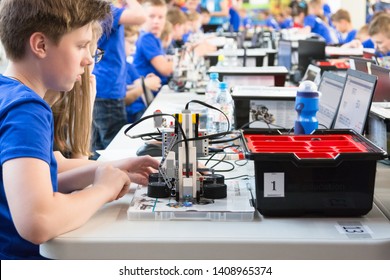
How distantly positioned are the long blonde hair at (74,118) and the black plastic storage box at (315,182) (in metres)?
0.72

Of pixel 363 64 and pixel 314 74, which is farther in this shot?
pixel 314 74

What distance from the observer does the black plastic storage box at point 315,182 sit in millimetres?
1437

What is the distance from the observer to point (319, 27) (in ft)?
30.8

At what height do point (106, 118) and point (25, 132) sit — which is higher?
point (25, 132)

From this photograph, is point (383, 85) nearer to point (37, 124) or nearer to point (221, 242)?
point (221, 242)

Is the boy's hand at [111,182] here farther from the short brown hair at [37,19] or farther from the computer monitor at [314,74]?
the computer monitor at [314,74]

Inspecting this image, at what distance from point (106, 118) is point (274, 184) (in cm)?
264

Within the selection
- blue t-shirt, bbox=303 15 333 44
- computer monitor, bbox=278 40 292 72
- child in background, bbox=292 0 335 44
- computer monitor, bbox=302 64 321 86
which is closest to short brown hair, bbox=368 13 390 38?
computer monitor, bbox=278 40 292 72

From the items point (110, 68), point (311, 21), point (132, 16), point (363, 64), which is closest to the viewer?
point (363, 64)

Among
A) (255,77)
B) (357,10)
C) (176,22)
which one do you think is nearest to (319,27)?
(176,22)

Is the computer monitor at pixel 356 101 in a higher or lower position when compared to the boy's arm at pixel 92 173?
higher

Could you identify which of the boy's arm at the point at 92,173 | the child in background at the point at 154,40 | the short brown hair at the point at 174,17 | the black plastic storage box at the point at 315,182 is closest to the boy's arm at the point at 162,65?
the child in background at the point at 154,40

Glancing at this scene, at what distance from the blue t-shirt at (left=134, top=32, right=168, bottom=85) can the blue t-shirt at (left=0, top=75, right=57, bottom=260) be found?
3.69 meters

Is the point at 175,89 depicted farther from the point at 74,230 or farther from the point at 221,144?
the point at 74,230
